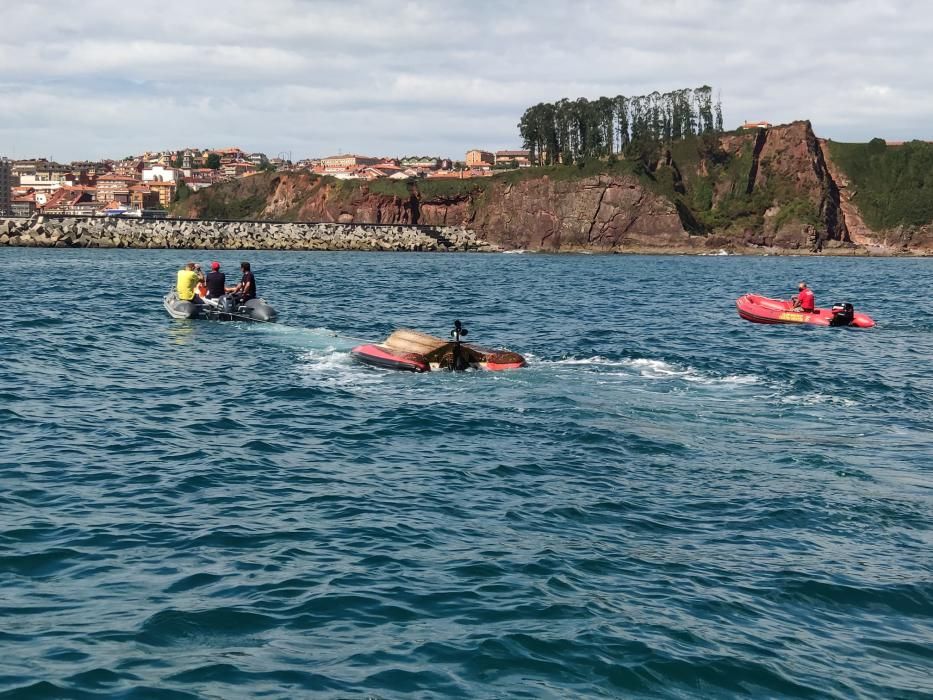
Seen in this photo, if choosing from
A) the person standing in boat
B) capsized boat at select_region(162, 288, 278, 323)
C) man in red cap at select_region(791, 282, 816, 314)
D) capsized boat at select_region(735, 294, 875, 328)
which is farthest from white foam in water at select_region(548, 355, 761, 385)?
man in red cap at select_region(791, 282, 816, 314)

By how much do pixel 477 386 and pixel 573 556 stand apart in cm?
1231

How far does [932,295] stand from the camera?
65938mm

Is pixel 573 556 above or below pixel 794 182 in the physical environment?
below

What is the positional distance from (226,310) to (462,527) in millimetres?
26055

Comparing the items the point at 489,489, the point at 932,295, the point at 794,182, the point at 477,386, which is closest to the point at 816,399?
the point at 477,386

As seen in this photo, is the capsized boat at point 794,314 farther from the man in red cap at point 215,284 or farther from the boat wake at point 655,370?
the man in red cap at point 215,284

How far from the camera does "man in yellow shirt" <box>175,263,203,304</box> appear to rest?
38.3 m

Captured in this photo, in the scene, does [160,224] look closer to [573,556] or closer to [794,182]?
[794,182]

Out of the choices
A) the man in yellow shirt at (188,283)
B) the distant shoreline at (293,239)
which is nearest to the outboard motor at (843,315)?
the man in yellow shirt at (188,283)

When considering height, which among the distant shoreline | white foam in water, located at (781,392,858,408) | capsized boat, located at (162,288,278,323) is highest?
the distant shoreline

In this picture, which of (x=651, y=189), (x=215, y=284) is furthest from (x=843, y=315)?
(x=651, y=189)

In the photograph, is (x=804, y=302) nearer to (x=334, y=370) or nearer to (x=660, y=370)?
(x=660, y=370)

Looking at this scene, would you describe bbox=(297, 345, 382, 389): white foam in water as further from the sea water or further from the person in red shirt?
the person in red shirt

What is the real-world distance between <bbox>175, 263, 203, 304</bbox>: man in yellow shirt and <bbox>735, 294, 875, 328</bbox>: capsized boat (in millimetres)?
24229
